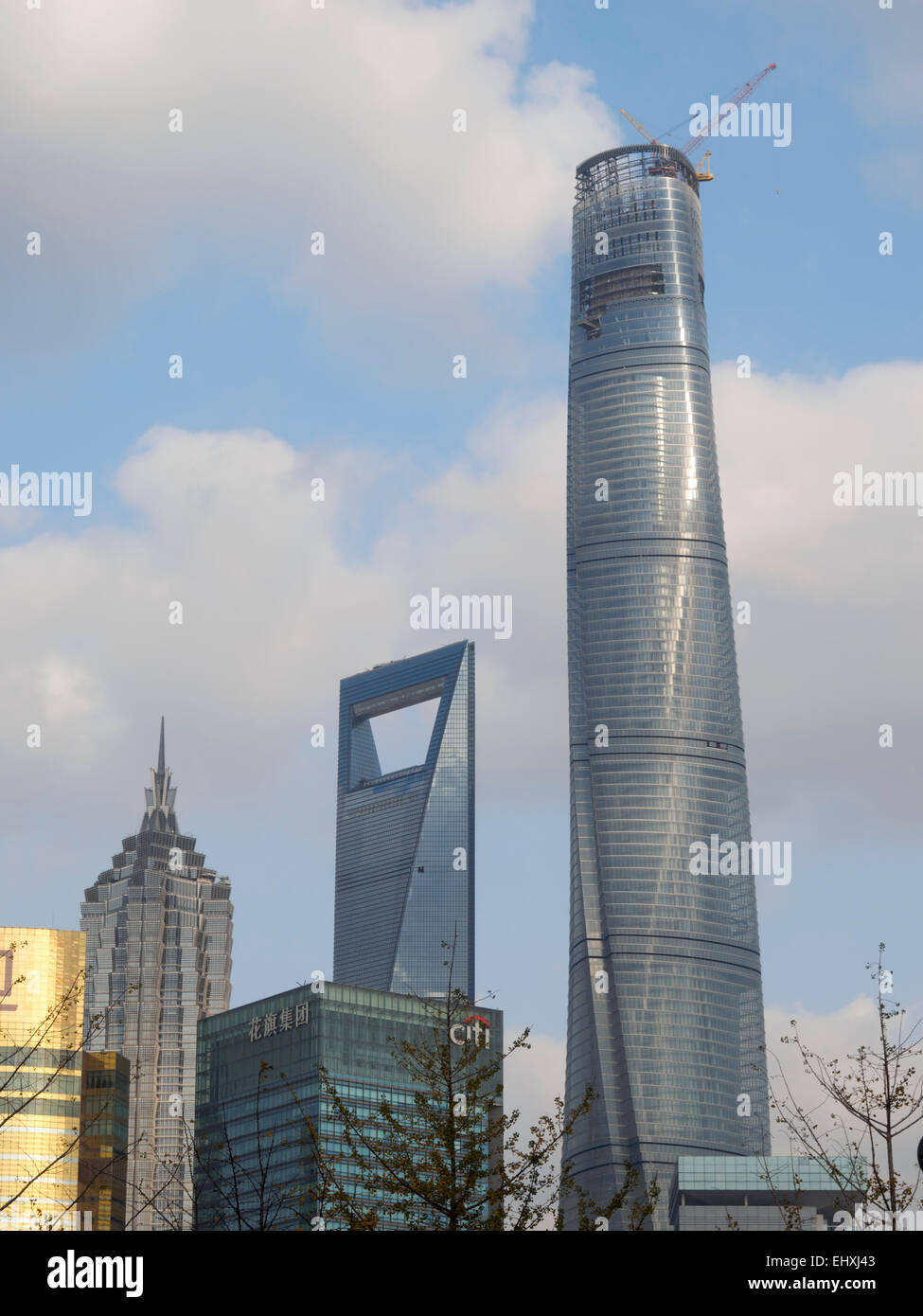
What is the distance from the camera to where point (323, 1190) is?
40.7m

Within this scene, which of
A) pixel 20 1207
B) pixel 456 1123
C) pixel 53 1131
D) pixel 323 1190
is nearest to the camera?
pixel 323 1190

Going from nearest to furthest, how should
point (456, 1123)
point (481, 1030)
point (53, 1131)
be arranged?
point (456, 1123) → point (481, 1030) → point (53, 1131)
